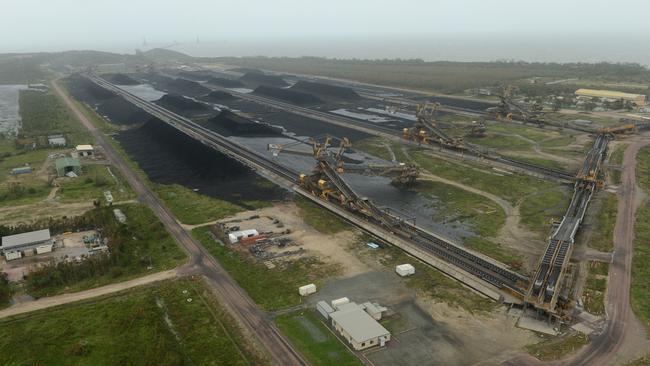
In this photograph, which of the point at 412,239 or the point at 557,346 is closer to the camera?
the point at 557,346

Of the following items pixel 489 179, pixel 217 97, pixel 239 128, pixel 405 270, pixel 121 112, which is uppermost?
pixel 217 97

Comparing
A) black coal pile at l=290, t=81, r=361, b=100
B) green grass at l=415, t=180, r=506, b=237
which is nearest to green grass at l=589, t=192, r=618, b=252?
green grass at l=415, t=180, r=506, b=237

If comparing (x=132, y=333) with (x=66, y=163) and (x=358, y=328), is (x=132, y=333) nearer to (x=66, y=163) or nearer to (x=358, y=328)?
(x=358, y=328)

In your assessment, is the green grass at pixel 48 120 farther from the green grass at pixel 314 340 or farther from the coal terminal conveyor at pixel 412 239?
the green grass at pixel 314 340

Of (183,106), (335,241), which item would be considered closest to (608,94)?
(335,241)

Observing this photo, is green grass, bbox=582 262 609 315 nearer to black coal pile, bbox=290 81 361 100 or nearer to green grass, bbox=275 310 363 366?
green grass, bbox=275 310 363 366

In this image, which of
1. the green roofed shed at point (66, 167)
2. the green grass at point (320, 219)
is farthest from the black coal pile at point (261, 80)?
the green grass at point (320, 219)

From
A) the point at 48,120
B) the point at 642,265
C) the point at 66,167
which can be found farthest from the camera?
the point at 48,120

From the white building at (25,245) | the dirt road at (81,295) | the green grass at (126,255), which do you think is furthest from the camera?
the white building at (25,245)
